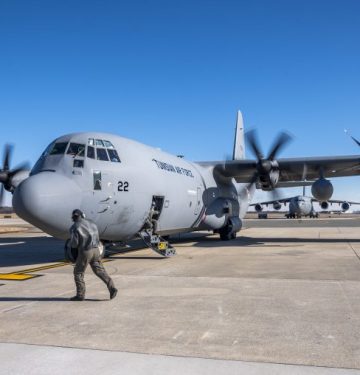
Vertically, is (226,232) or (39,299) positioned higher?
(39,299)

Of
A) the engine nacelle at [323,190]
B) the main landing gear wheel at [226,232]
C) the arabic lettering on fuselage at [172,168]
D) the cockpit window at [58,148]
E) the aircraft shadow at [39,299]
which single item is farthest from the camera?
the main landing gear wheel at [226,232]

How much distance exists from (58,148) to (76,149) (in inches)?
23.7

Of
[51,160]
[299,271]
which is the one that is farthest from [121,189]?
[299,271]

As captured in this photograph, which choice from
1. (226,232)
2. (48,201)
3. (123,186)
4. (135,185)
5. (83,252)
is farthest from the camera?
(226,232)

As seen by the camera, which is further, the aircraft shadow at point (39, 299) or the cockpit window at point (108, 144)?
the cockpit window at point (108, 144)

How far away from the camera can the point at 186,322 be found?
6.80 meters

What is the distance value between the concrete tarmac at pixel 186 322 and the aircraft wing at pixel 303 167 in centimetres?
1055

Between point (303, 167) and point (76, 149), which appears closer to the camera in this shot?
point (76, 149)

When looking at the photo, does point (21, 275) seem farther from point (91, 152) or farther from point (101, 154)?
point (101, 154)

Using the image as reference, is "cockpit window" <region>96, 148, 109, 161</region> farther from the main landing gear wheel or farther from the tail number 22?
the main landing gear wheel

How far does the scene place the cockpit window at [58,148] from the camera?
43.4ft

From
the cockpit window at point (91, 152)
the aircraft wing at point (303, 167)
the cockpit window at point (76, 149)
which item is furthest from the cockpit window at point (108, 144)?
the aircraft wing at point (303, 167)

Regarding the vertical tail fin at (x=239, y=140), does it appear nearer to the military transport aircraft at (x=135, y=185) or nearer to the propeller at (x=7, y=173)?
the military transport aircraft at (x=135, y=185)

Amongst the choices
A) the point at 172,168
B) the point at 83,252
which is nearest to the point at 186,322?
the point at 83,252
